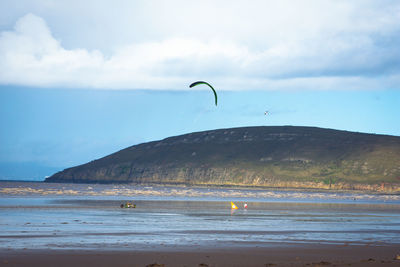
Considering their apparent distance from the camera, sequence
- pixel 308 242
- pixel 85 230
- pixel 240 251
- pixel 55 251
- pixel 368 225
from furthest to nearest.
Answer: pixel 368 225
pixel 85 230
pixel 308 242
pixel 240 251
pixel 55 251

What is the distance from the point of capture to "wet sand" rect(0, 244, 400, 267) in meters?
20.6

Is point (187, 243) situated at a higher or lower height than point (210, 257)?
higher

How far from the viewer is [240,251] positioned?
79.0 ft

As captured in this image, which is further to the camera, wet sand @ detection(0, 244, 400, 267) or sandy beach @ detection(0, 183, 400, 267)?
sandy beach @ detection(0, 183, 400, 267)

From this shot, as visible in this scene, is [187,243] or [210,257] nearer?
[210,257]

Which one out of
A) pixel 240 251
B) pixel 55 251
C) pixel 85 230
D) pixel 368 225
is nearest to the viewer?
pixel 55 251

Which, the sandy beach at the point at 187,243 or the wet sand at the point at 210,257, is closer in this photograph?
the wet sand at the point at 210,257

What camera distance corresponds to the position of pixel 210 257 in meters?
22.3

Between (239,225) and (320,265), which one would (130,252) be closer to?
(320,265)

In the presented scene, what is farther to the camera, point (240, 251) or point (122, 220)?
point (122, 220)

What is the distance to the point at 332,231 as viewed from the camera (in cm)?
3388

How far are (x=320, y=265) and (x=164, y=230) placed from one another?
12.9 metres

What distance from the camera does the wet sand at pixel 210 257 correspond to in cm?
2061

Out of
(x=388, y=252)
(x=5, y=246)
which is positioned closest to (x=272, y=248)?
(x=388, y=252)
